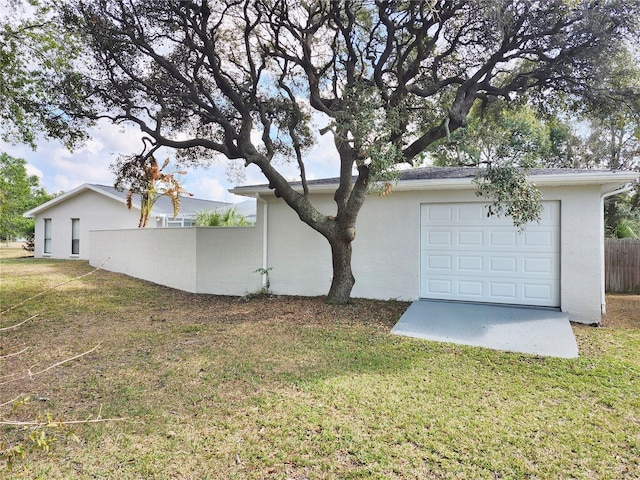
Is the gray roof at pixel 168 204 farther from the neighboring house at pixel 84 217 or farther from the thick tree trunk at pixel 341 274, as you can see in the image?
the thick tree trunk at pixel 341 274

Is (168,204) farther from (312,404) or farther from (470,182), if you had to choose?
(312,404)

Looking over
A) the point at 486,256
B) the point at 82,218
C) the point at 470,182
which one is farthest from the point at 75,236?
the point at 486,256

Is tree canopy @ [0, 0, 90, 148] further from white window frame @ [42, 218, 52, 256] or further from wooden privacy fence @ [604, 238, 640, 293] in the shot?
wooden privacy fence @ [604, 238, 640, 293]

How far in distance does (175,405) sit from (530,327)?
590 cm

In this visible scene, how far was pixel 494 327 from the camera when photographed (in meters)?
6.68

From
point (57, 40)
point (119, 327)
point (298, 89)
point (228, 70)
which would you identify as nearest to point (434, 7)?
point (298, 89)

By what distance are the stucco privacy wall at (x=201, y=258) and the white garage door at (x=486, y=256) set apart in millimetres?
4607

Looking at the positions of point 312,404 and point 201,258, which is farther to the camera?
point 201,258

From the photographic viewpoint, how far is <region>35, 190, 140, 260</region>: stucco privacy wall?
18.7 meters

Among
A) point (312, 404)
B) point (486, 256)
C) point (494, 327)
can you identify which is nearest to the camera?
point (312, 404)

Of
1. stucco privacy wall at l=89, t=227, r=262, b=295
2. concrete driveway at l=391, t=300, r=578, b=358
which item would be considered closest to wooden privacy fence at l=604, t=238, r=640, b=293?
concrete driveway at l=391, t=300, r=578, b=358

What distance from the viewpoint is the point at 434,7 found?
7.42 metres

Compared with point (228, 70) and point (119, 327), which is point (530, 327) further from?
point (228, 70)

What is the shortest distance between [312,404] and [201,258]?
26.1 feet
